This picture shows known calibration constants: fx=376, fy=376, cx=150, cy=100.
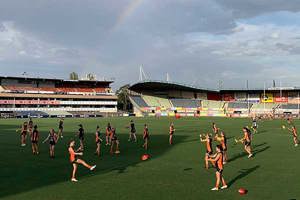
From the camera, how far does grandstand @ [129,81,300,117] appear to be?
11756 cm

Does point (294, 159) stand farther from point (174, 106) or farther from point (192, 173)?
point (174, 106)

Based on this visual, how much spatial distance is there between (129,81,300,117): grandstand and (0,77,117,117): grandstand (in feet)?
39.7

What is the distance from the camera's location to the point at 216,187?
1352cm

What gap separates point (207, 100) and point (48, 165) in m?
114

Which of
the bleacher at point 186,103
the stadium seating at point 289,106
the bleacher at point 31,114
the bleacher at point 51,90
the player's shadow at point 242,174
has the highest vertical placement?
the bleacher at point 51,90

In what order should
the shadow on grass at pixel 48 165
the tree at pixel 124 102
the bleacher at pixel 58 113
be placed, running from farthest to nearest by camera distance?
the tree at pixel 124 102, the bleacher at pixel 58 113, the shadow on grass at pixel 48 165

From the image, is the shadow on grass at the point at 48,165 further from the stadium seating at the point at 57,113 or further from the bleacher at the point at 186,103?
the bleacher at the point at 186,103

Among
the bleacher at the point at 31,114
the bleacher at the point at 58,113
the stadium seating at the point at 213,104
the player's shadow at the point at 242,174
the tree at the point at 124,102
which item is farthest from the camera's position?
the tree at the point at 124,102

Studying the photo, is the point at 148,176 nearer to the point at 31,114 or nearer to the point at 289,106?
the point at 31,114

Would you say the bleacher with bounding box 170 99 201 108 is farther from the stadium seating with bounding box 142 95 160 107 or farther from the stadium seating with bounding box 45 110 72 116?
the stadium seating with bounding box 45 110 72 116

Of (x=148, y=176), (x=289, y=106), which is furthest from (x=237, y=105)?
(x=148, y=176)

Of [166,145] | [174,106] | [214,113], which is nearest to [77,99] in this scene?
[174,106]

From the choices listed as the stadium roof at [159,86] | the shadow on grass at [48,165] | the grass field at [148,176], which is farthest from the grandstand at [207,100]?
the grass field at [148,176]

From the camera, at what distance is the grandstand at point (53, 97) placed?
374 ft
